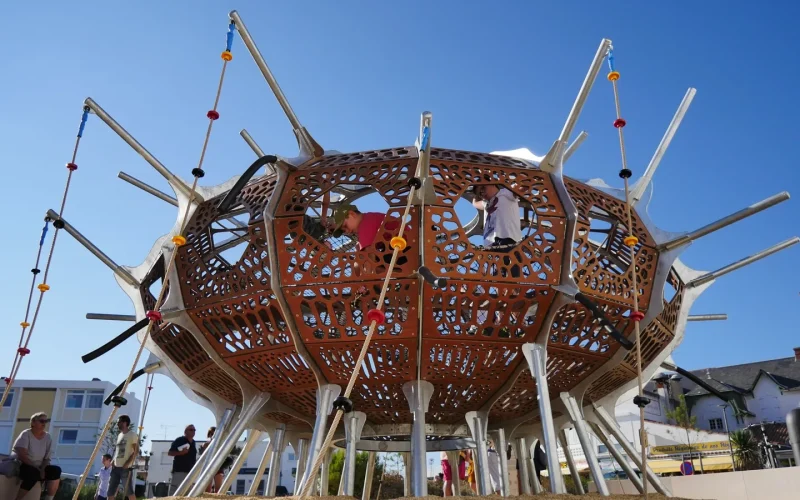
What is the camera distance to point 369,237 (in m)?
8.70

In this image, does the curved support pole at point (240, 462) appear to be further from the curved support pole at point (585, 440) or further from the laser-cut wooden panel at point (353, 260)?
the curved support pole at point (585, 440)

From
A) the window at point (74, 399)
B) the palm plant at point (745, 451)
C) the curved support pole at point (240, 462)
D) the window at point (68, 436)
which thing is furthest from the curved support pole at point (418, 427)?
the window at point (74, 399)

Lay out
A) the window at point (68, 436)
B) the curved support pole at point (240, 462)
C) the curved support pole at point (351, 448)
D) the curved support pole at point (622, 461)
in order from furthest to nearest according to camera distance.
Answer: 1. the window at point (68, 436)
2. the curved support pole at point (240, 462)
3. the curved support pole at point (622, 461)
4. the curved support pole at point (351, 448)

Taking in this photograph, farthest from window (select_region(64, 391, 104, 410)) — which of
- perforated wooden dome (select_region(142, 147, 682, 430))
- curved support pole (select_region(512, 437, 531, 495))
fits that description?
perforated wooden dome (select_region(142, 147, 682, 430))

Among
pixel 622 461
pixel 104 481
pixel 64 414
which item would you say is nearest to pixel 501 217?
pixel 622 461

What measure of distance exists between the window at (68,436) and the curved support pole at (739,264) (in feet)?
155

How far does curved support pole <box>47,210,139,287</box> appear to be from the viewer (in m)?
9.92

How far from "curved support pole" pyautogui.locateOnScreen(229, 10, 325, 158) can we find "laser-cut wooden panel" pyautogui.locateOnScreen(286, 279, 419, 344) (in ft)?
7.74

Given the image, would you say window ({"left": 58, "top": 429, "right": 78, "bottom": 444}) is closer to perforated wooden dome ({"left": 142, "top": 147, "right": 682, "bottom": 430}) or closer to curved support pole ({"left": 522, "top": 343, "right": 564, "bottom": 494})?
perforated wooden dome ({"left": 142, "top": 147, "right": 682, "bottom": 430})

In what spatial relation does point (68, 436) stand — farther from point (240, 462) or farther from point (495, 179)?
point (495, 179)

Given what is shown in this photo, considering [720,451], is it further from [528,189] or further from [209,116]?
[209,116]

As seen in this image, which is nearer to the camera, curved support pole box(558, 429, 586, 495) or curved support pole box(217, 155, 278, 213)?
curved support pole box(217, 155, 278, 213)

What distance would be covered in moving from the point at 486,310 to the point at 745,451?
100 ft

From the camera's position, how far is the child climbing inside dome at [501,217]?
889 centimetres
